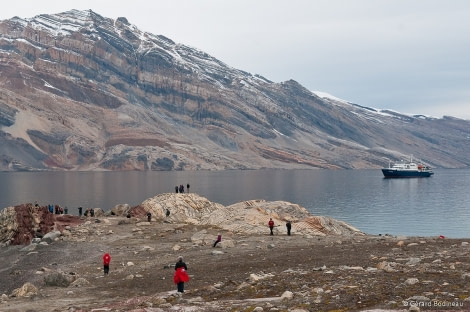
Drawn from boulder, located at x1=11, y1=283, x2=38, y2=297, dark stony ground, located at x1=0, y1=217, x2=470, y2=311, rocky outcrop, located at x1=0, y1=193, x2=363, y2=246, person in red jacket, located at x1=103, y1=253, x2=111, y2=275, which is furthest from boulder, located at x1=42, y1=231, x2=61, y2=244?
boulder, located at x1=11, y1=283, x2=38, y2=297

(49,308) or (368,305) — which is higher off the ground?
(368,305)

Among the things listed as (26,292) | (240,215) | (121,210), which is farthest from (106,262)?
(121,210)

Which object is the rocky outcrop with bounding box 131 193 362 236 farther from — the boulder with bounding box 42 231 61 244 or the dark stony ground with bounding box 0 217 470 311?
the boulder with bounding box 42 231 61 244

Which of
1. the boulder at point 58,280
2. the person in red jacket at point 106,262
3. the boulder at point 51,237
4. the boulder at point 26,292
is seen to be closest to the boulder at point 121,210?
the boulder at point 51,237

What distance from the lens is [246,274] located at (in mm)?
25078

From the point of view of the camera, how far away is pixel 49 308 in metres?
20.3

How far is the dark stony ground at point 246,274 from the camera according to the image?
16.1 m

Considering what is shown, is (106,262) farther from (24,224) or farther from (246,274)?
(24,224)

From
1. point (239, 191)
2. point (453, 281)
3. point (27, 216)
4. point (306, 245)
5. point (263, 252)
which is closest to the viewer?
point (453, 281)

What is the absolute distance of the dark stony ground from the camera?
16.1 m

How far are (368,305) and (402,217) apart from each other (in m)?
95.1

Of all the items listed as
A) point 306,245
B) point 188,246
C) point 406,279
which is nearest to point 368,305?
point 406,279

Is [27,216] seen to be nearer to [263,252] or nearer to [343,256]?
[263,252]

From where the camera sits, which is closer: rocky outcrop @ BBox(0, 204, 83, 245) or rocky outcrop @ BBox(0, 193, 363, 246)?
rocky outcrop @ BBox(0, 204, 83, 245)
